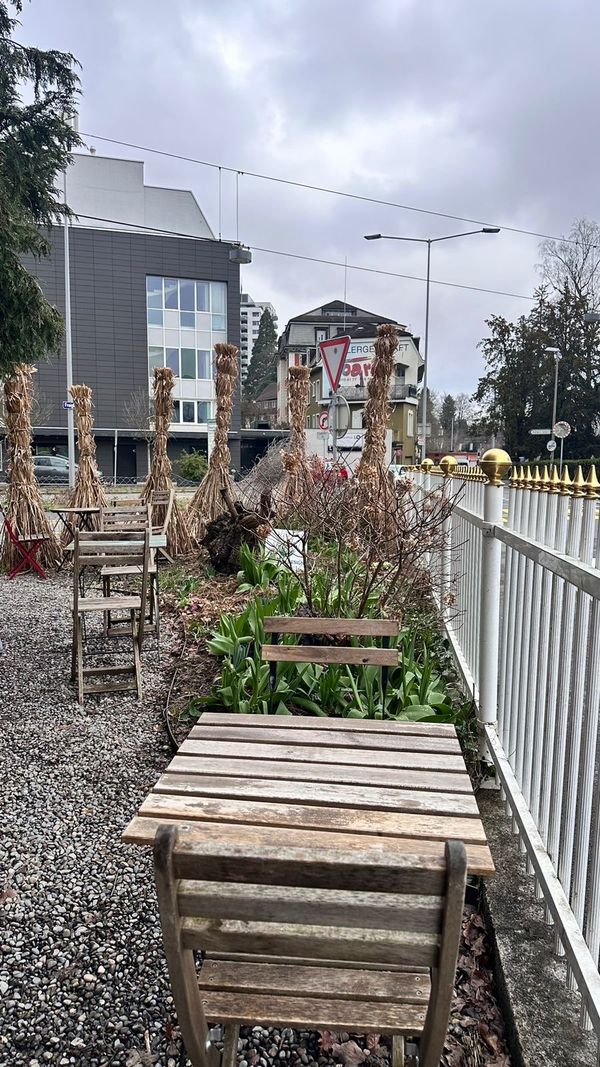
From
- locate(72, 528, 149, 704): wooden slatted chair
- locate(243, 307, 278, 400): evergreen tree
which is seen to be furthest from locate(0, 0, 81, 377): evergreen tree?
locate(243, 307, 278, 400): evergreen tree

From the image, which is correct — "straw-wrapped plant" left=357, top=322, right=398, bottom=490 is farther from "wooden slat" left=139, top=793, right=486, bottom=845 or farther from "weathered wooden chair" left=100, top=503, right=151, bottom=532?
"wooden slat" left=139, top=793, right=486, bottom=845

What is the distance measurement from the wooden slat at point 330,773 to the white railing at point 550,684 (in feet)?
1.14

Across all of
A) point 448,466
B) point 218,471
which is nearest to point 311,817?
point 448,466

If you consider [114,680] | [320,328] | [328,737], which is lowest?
[114,680]

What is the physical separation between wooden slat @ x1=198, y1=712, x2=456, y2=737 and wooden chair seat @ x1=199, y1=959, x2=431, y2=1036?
3.56 ft

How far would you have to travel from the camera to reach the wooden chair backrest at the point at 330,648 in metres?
2.98

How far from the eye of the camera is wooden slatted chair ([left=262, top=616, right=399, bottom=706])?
9.77 feet

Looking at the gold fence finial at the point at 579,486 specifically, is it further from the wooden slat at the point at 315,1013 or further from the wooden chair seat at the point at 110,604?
the wooden chair seat at the point at 110,604

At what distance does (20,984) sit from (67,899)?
0.44 m

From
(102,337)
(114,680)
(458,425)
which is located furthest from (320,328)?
(114,680)

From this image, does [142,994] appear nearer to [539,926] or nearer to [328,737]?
[328,737]

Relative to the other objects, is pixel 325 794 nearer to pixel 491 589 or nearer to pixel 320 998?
pixel 320 998

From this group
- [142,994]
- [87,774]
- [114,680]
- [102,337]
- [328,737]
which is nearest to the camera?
[142,994]

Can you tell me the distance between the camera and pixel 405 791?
2.09 meters
